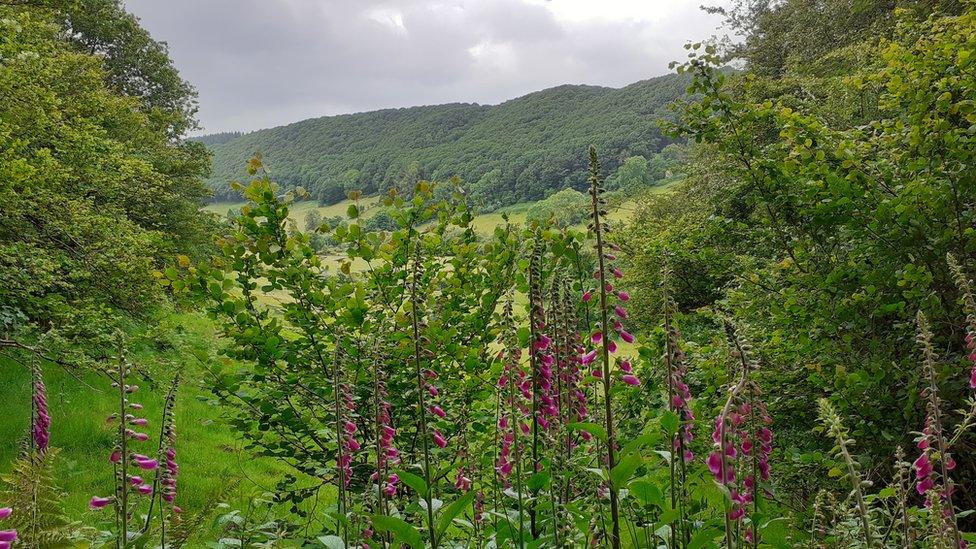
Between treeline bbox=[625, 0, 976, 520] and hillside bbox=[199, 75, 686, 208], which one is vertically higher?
hillside bbox=[199, 75, 686, 208]

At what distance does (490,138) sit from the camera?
407 feet

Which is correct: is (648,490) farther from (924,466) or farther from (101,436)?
(101,436)

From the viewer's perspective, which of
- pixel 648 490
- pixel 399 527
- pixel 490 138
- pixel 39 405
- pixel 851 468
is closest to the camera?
pixel 851 468

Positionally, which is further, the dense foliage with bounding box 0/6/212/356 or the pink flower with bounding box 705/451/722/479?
the dense foliage with bounding box 0/6/212/356

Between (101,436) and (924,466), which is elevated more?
(924,466)

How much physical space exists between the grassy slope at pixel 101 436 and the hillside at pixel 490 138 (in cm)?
4898

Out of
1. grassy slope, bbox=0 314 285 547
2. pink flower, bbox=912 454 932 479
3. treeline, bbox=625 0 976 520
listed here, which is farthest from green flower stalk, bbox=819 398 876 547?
grassy slope, bbox=0 314 285 547

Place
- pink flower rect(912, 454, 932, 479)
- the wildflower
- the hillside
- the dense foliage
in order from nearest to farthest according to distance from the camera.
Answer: pink flower rect(912, 454, 932, 479) → the wildflower → the dense foliage → the hillside

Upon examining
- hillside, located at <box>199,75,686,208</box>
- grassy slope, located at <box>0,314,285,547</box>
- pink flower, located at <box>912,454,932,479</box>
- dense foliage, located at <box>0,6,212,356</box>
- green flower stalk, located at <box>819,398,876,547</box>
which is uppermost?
hillside, located at <box>199,75,686,208</box>

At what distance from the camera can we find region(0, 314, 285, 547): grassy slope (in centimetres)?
869

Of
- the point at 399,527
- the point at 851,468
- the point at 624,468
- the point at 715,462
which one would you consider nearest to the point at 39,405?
the point at 399,527

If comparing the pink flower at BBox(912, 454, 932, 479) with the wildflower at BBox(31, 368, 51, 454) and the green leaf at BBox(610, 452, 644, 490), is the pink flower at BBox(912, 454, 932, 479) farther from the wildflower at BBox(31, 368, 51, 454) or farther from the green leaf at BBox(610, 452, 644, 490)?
the wildflower at BBox(31, 368, 51, 454)

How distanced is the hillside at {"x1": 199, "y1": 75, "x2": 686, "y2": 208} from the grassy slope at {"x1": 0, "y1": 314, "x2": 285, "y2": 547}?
1928 inches

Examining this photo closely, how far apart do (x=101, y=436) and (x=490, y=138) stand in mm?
117810
